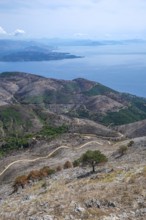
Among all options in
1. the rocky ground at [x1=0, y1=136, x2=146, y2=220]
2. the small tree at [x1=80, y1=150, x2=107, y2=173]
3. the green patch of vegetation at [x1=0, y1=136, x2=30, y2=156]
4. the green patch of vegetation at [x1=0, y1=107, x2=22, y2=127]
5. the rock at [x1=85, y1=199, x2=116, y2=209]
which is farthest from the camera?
the green patch of vegetation at [x1=0, y1=107, x2=22, y2=127]

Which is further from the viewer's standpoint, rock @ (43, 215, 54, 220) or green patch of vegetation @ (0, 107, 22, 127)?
green patch of vegetation @ (0, 107, 22, 127)

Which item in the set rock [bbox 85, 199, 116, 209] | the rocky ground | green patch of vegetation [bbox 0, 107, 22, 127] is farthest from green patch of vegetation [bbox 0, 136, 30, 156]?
rock [bbox 85, 199, 116, 209]

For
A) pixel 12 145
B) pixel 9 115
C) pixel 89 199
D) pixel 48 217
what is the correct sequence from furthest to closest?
pixel 9 115 → pixel 12 145 → pixel 89 199 → pixel 48 217

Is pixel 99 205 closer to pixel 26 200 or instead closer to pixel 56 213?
pixel 56 213

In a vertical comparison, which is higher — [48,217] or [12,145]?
[48,217]

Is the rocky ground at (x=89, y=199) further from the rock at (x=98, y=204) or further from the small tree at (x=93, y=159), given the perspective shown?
the small tree at (x=93, y=159)

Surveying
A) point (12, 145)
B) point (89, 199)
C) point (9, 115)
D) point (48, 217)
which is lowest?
point (9, 115)

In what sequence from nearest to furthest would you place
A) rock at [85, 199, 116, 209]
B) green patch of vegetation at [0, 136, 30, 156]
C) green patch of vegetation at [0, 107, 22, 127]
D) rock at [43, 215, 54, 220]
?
rock at [43, 215, 54, 220] → rock at [85, 199, 116, 209] → green patch of vegetation at [0, 136, 30, 156] → green patch of vegetation at [0, 107, 22, 127]

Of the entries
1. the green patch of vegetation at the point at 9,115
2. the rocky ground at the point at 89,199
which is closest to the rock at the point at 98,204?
the rocky ground at the point at 89,199

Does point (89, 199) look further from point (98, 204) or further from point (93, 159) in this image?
point (93, 159)

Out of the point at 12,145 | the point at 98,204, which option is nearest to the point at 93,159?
the point at 98,204

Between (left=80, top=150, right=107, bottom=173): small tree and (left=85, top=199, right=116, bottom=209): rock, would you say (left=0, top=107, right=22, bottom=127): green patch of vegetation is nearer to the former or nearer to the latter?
(left=80, top=150, right=107, bottom=173): small tree

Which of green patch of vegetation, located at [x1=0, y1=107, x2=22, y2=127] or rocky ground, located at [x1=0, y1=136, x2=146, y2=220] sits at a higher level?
rocky ground, located at [x1=0, y1=136, x2=146, y2=220]
